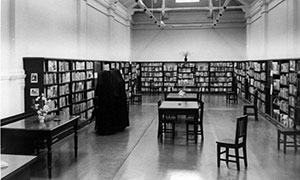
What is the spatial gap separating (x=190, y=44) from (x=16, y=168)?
59.1ft

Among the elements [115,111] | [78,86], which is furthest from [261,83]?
[78,86]

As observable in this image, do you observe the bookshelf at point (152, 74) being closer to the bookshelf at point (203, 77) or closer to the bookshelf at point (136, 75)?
the bookshelf at point (136, 75)

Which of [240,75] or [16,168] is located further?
[240,75]

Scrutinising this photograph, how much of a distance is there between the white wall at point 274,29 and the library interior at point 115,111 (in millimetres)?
38

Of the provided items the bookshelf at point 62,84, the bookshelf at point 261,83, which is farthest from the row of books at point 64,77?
the bookshelf at point 261,83

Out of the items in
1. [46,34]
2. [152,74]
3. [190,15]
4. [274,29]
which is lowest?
[152,74]

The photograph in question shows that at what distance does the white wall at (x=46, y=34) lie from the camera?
21.1 ft

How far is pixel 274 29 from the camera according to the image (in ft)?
40.3

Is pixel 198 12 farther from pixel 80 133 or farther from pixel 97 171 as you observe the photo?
pixel 97 171

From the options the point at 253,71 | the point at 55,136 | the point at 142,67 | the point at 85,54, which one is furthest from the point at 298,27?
the point at 142,67

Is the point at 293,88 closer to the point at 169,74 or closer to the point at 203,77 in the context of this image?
the point at 203,77

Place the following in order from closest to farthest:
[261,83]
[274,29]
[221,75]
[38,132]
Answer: [38,132], [274,29], [261,83], [221,75]

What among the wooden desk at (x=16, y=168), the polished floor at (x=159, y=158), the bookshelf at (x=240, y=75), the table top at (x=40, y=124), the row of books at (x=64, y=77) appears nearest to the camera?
the wooden desk at (x=16, y=168)

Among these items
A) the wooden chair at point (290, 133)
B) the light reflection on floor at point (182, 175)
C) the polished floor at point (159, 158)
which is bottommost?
the light reflection on floor at point (182, 175)
